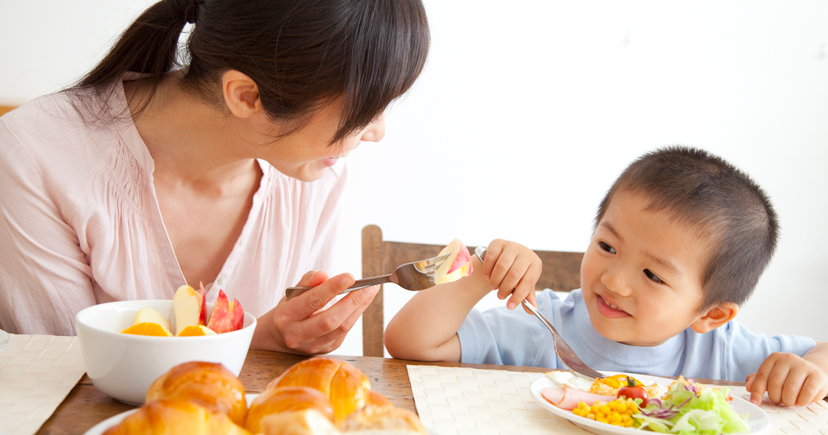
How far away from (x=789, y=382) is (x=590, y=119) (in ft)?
5.82

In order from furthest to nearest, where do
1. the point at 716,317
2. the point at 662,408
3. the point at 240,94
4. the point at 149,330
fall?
the point at 716,317 < the point at 240,94 < the point at 662,408 < the point at 149,330

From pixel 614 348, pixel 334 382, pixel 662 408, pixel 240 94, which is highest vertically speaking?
pixel 240 94

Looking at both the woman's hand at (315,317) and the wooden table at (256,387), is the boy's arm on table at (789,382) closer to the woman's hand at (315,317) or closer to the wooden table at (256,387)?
the wooden table at (256,387)

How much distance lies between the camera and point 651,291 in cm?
92

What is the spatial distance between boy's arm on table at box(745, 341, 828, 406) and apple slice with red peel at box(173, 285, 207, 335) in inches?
28.7

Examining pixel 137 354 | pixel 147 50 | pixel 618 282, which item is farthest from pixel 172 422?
pixel 147 50

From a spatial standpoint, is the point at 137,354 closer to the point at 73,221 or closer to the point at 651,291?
the point at 73,221

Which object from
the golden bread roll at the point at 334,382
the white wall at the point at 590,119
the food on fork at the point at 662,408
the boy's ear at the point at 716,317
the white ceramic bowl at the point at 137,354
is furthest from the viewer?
the white wall at the point at 590,119

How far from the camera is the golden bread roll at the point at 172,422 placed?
29 centimetres

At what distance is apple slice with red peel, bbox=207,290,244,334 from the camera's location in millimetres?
615

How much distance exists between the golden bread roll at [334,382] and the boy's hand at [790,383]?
64 centimetres

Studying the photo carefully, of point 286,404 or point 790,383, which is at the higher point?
point 286,404

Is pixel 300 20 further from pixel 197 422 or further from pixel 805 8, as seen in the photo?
pixel 805 8

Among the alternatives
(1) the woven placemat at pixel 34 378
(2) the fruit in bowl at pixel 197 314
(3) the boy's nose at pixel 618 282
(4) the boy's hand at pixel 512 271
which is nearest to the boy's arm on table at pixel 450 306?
(4) the boy's hand at pixel 512 271
